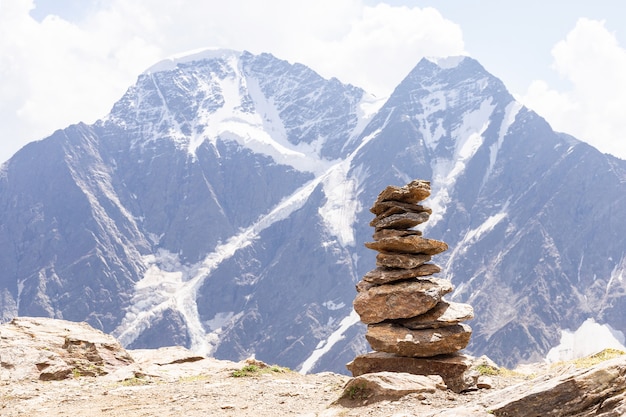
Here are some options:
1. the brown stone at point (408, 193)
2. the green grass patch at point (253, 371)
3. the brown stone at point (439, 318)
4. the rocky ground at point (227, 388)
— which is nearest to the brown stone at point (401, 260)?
the brown stone at point (439, 318)

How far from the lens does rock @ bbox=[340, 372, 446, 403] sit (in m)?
17.9

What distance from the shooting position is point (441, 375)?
22750mm

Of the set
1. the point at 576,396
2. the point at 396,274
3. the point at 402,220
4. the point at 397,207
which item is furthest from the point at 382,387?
the point at 397,207

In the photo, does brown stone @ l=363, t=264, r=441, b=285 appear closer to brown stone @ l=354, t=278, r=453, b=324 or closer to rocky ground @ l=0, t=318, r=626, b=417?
brown stone @ l=354, t=278, r=453, b=324

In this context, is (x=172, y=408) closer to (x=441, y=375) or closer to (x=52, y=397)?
(x=52, y=397)

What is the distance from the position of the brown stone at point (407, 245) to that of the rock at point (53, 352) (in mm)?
15278

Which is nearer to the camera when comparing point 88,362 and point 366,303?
point 366,303

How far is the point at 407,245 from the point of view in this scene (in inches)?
1040

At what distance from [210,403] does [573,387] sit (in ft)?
39.5

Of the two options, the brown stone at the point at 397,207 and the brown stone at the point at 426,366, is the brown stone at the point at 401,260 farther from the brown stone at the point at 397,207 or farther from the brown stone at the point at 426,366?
the brown stone at the point at 426,366

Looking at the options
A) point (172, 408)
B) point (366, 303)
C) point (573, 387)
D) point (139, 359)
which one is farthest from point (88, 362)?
point (573, 387)

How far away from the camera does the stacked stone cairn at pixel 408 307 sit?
920 inches

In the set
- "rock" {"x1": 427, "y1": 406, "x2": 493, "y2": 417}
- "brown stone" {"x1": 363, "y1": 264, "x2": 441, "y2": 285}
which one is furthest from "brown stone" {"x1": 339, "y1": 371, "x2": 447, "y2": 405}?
"brown stone" {"x1": 363, "y1": 264, "x2": 441, "y2": 285}

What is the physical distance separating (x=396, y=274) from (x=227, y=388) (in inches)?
358
